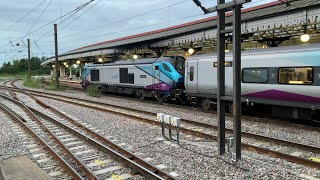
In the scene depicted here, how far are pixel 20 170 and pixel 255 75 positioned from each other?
10100 millimetres

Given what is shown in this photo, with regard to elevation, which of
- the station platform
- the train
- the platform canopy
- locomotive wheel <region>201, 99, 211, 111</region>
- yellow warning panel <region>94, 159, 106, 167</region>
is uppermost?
the platform canopy

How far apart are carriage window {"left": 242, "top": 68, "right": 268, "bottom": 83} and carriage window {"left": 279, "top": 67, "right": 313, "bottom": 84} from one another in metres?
0.75

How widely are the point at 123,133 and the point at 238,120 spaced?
5.13 m

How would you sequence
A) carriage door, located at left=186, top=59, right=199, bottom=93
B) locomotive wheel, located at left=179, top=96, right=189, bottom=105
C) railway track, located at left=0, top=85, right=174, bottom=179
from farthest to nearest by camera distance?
locomotive wheel, located at left=179, top=96, right=189, bottom=105
carriage door, located at left=186, top=59, right=199, bottom=93
railway track, located at left=0, top=85, right=174, bottom=179

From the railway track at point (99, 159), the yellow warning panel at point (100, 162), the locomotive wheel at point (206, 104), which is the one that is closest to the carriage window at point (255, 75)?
the locomotive wheel at point (206, 104)

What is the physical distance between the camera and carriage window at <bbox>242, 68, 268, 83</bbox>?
43.2ft

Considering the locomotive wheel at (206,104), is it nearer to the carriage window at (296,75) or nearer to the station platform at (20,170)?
the carriage window at (296,75)

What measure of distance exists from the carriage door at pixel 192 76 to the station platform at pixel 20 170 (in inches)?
409

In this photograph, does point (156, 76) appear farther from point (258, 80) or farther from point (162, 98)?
point (258, 80)

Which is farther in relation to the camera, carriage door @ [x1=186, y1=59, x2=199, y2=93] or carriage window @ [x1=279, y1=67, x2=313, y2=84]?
carriage door @ [x1=186, y1=59, x2=199, y2=93]

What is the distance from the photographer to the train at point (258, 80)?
11.6m

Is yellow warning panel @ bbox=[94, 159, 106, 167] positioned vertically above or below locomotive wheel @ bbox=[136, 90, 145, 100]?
below

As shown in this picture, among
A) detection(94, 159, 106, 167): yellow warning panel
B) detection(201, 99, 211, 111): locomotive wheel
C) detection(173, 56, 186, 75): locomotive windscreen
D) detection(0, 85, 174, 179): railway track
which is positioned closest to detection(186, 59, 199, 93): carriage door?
detection(201, 99, 211, 111): locomotive wheel

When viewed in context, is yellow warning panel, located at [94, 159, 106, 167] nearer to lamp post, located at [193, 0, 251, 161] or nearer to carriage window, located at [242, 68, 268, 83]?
lamp post, located at [193, 0, 251, 161]
